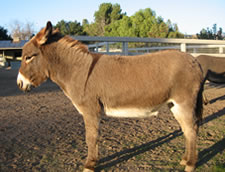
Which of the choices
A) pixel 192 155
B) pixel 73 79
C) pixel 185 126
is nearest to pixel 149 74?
pixel 185 126

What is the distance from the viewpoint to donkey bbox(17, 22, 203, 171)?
331cm

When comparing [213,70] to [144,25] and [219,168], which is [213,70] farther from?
[144,25]

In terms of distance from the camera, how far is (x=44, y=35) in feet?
11.0

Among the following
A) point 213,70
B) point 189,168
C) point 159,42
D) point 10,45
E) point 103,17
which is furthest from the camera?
point 103,17

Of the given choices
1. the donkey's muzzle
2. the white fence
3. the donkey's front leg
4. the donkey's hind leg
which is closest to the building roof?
the white fence

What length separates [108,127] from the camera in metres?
5.43

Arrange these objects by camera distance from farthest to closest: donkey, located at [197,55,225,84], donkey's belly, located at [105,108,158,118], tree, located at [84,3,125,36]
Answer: tree, located at [84,3,125,36] < donkey, located at [197,55,225,84] < donkey's belly, located at [105,108,158,118]

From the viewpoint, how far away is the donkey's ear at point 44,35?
333 centimetres

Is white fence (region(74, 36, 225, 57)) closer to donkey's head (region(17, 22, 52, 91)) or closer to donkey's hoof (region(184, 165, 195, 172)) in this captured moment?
donkey's head (region(17, 22, 52, 91))

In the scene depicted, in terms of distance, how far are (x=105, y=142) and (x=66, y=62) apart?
1.97 metres

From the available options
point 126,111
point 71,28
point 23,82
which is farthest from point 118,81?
point 71,28

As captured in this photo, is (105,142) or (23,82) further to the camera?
(105,142)

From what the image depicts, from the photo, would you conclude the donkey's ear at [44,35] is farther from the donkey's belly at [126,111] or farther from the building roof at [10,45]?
the building roof at [10,45]

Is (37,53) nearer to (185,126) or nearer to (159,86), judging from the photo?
(159,86)
